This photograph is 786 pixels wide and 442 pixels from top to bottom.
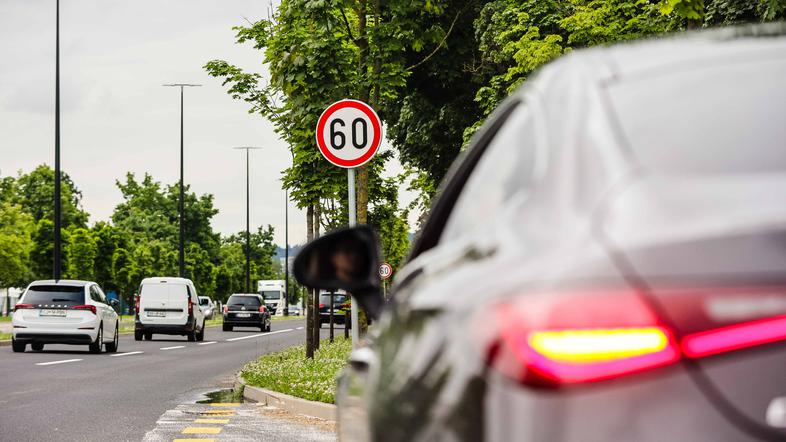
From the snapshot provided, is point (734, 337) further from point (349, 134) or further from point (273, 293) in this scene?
point (273, 293)

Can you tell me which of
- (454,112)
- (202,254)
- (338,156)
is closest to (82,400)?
(338,156)

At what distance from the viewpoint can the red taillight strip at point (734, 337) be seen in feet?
5.24

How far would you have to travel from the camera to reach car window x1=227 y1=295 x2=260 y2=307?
5081cm

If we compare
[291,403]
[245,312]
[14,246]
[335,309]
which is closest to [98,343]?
[291,403]

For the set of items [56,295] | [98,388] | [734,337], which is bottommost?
[98,388]

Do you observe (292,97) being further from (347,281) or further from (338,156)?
(347,281)

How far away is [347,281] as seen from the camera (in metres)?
3.11

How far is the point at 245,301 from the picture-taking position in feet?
167

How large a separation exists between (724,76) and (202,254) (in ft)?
347

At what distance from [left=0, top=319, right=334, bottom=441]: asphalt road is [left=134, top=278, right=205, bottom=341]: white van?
29.4ft

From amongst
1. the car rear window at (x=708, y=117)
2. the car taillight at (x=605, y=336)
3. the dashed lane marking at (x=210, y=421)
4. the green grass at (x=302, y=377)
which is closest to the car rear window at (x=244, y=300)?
the green grass at (x=302, y=377)

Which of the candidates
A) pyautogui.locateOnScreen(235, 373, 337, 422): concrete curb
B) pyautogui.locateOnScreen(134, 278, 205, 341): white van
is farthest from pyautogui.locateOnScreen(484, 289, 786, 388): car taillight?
pyautogui.locateOnScreen(134, 278, 205, 341): white van

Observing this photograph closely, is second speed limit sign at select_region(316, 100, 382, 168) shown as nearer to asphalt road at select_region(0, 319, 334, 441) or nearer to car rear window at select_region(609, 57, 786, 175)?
asphalt road at select_region(0, 319, 334, 441)

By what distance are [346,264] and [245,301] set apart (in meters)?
48.3
